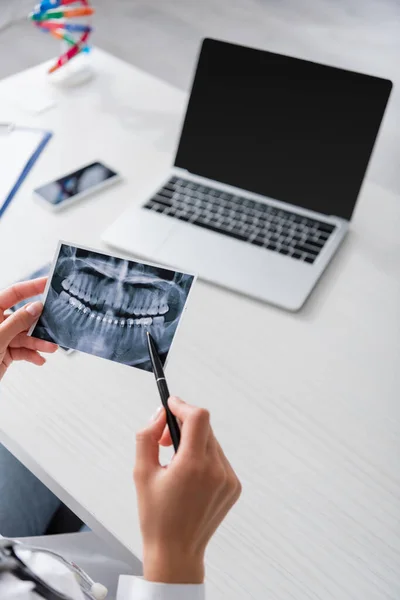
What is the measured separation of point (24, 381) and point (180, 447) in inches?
14.5

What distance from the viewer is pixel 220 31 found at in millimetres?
3346

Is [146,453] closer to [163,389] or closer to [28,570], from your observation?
[163,389]

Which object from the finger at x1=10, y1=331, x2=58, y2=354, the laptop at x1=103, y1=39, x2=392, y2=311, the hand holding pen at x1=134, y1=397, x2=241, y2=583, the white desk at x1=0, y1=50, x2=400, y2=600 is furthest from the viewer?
the laptop at x1=103, y1=39, x2=392, y2=311

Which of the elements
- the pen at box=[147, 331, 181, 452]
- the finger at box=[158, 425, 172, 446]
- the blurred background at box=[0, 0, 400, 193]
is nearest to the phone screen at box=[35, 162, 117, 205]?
the pen at box=[147, 331, 181, 452]

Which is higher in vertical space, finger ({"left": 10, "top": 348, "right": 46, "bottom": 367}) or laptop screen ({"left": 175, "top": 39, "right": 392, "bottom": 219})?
laptop screen ({"left": 175, "top": 39, "right": 392, "bottom": 219})

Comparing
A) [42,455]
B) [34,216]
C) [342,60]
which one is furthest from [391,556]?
[342,60]

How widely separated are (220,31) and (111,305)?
2.84 meters

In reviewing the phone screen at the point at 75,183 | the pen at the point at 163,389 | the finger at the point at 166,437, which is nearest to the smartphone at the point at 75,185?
the phone screen at the point at 75,183

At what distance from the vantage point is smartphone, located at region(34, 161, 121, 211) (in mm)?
1249

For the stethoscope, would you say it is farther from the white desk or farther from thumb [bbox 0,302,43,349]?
thumb [bbox 0,302,43,349]

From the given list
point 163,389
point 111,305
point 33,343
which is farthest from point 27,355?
point 163,389

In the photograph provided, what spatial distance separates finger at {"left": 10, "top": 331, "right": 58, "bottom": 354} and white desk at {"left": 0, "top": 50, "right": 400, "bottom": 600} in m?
0.07

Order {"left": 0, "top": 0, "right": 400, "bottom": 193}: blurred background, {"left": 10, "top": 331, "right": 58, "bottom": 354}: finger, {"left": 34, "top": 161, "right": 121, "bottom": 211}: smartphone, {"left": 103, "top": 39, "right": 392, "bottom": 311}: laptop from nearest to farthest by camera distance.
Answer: {"left": 10, "top": 331, "right": 58, "bottom": 354}: finger
{"left": 103, "top": 39, "right": 392, "bottom": 311}: laptop
{"left": 34, "top": 161, "right": 121, "bottom": 211}: smartphone
{"left": 0, "top": 0, "right": 400, "bottom": 193}: blurred background

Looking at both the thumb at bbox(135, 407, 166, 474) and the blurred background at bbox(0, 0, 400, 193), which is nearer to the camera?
the thumb at bbox(135, 407, 166, 474)
